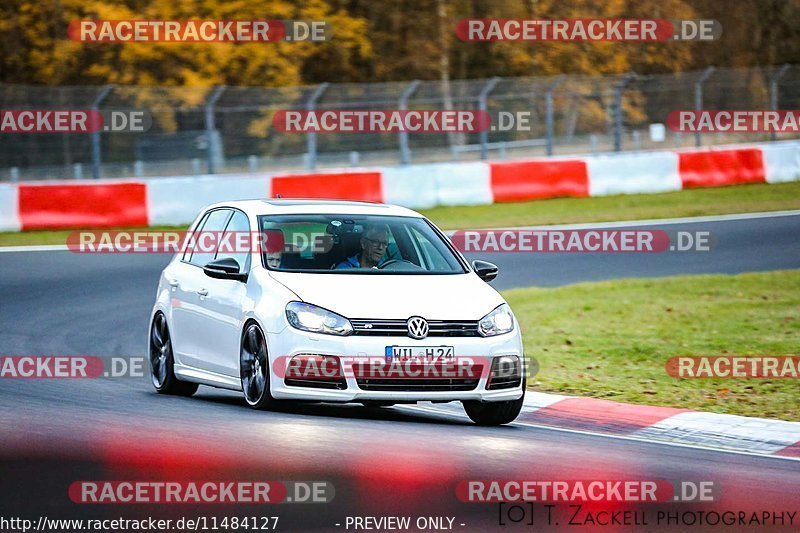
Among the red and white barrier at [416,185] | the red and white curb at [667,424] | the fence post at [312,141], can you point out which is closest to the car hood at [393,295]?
the red and white curb at [667,424]

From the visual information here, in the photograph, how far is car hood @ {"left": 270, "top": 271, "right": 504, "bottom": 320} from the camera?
1004cm

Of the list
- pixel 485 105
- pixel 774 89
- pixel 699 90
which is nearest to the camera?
pixel 485 105

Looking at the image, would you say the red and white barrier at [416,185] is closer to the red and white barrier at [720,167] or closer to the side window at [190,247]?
the red and white barrier at [720,167]

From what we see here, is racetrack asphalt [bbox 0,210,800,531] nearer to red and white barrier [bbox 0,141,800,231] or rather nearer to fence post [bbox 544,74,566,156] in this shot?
red and white barrier [bbox 0,141,800,231]

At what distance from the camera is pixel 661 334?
1513cm

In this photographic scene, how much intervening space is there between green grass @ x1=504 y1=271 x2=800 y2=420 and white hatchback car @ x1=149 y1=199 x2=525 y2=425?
1.89 metres

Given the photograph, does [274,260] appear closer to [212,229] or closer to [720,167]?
[212,229]

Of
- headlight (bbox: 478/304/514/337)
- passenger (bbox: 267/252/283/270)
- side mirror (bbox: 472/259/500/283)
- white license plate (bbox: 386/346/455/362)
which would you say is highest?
passenger (bbox: 267/252/283/270)

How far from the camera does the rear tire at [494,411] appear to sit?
1059 centimetres

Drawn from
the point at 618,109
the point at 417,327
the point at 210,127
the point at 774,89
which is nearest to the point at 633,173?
the point at 618,109

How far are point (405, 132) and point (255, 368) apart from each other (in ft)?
56.5

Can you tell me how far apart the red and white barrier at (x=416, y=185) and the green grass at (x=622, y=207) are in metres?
0.31

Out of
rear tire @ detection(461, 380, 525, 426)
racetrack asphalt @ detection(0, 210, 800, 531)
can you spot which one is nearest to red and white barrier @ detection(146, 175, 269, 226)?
racetrack asphalt @ detection(0, 210, 800, 531)

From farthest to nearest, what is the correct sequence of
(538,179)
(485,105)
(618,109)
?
(618,109)
(485,105)
(538,179)
